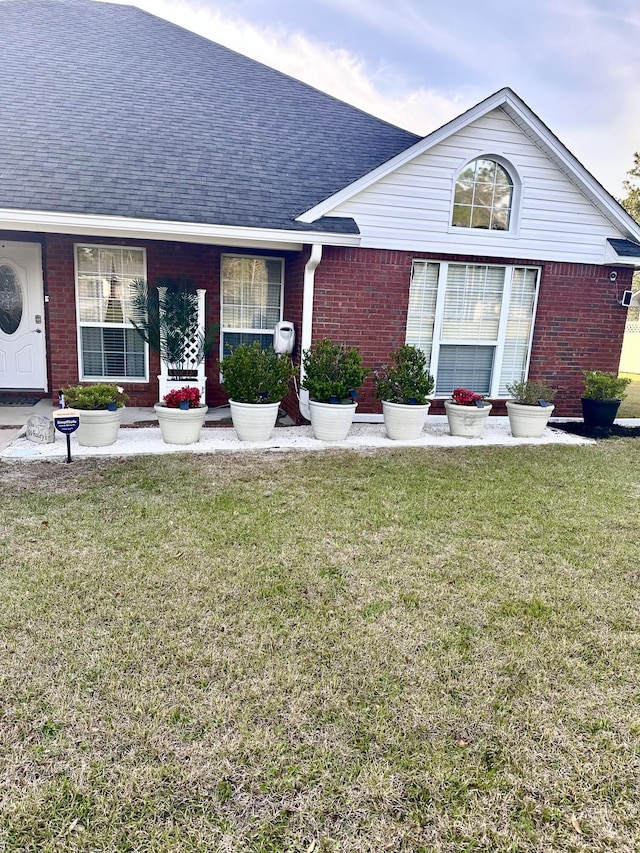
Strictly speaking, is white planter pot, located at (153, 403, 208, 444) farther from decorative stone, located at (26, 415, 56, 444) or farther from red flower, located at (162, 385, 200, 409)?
decorative stone, located at (26, 415, 56, 444)

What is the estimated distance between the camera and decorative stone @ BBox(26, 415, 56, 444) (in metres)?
6.51

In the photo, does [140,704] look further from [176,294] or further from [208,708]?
[176,294]

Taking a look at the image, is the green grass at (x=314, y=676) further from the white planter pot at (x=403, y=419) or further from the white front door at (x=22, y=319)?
the white front door at (x=22, y=319)

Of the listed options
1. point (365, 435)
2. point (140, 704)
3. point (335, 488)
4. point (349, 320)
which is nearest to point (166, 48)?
point (349, 320)

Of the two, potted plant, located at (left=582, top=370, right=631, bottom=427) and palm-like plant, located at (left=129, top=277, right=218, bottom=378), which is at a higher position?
palm-like plant, located at (left=129, top=277, right=218, bottom=378)

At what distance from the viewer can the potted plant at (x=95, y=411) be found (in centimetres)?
634

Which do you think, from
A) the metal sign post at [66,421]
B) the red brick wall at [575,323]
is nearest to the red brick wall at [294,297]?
the metal sign post at [66,421]

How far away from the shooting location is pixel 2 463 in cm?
577

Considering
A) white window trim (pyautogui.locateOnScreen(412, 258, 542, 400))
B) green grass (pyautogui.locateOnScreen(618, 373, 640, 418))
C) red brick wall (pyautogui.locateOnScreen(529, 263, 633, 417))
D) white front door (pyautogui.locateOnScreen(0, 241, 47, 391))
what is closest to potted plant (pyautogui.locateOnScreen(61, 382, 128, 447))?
white front door (pyautogui.locateOnScreen(0, 241, 47, 391))

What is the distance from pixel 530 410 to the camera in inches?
301

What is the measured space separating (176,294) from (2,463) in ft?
9.52

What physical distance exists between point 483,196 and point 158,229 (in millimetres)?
4525

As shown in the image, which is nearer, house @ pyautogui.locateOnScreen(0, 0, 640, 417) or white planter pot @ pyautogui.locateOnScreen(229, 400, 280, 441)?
white planter pot @ pyautogui.locateOnScreen(229, 400, 280, 441)

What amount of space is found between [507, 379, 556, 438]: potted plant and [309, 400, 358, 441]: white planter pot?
7.76 feet
